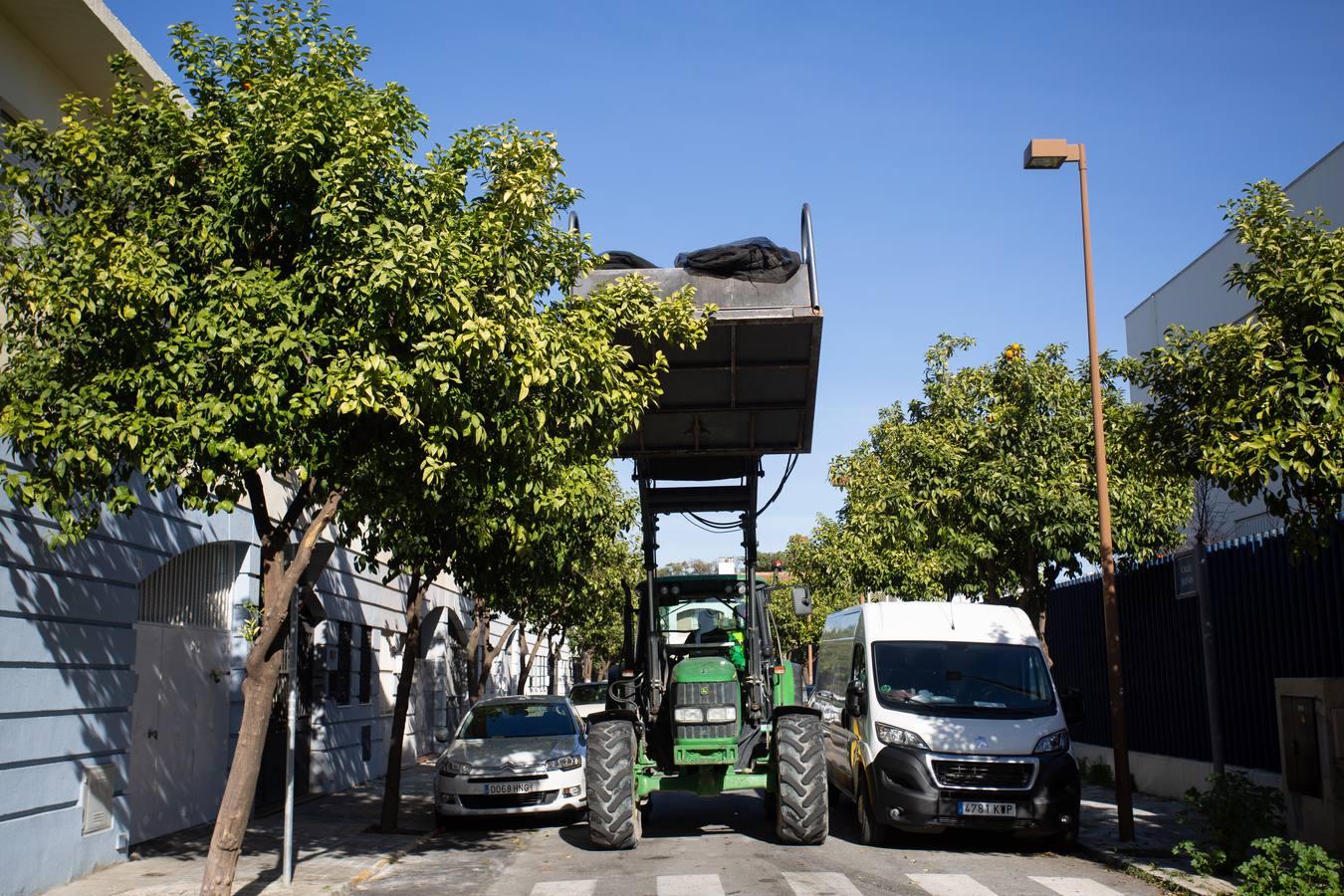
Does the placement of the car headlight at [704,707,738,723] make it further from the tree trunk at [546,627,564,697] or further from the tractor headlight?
the tree trunk at [546,627,564,697]

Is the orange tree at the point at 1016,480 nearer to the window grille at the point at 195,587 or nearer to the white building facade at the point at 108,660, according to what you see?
the white building facade at the point at 108,660

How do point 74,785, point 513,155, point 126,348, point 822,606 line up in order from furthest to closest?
point 822,606
point 74,785
point 513,155
point 126,348

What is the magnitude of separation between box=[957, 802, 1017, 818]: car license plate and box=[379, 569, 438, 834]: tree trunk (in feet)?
21.3

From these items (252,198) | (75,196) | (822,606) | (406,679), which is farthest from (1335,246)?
(822,606)

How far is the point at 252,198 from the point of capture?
923 centimetres

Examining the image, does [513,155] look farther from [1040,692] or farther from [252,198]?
[1040,692]

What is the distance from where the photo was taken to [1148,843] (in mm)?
12188

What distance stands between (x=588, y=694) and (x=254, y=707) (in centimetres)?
1672

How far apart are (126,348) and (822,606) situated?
36.6 metres

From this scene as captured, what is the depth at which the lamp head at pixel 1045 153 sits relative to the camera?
Answer: 12.9 m

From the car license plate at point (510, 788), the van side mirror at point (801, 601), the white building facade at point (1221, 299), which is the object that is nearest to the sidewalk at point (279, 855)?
the car license plate at point (510, 788)

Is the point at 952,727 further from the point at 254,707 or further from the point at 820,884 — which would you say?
the point at 254,707

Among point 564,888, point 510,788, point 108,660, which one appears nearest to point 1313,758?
point 564,888

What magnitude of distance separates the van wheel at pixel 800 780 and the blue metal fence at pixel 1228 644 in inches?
187
